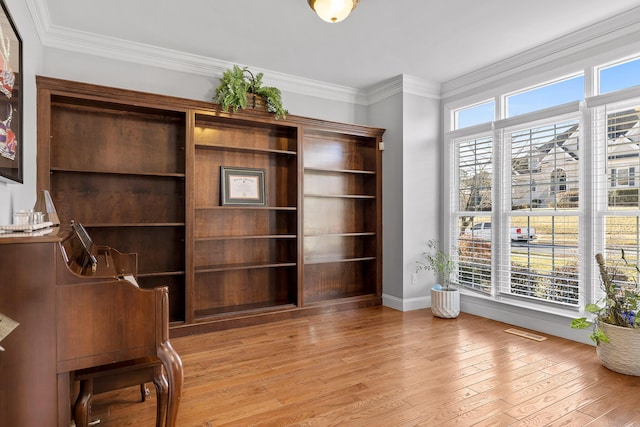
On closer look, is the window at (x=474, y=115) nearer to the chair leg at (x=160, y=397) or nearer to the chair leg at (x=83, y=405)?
the chair leg at (x=160, y=397)

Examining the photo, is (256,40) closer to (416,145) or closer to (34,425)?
(416,145)

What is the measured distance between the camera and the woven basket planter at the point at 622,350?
2586 millimetres

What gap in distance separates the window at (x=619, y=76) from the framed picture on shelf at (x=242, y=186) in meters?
3.32

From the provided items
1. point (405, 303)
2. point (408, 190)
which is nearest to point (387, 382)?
point (405, 303)

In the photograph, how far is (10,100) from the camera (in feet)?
6.39

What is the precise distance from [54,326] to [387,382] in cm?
200

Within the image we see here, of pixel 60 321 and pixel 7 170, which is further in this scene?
pixel 7 170

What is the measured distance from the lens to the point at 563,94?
137 inches

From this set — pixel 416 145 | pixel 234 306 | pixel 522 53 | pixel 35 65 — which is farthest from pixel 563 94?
pixel 35 65

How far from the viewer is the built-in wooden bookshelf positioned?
129 inches

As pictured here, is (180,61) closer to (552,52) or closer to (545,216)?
(552,52)

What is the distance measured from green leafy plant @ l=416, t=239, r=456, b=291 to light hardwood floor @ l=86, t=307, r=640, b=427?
816 millimetres

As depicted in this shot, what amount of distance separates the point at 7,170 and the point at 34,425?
1312 millimetres

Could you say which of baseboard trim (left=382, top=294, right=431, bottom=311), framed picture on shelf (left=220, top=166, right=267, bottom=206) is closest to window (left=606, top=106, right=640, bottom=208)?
baseboard trim (left=382, top=294, right=431, bottom=311)
